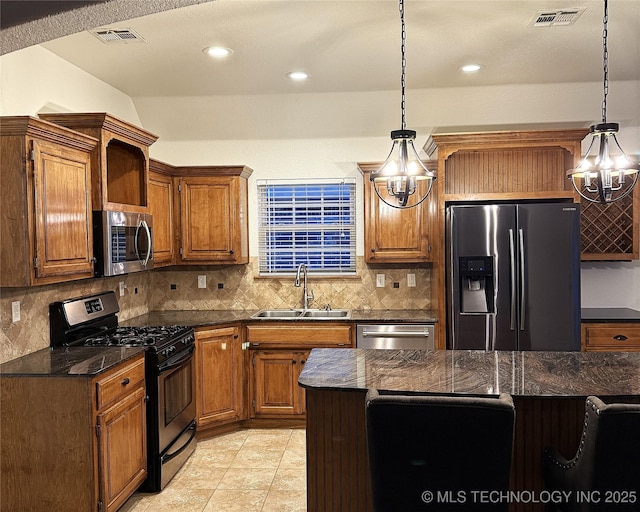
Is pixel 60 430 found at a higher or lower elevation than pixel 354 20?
lower

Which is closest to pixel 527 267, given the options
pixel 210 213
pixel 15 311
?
pixel 210 213

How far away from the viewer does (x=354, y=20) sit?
3.27m

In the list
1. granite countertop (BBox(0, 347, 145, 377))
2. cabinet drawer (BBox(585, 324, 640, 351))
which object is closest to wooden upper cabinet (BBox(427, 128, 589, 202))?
cabinet drawer (BBox(585, 324, 640, 351))

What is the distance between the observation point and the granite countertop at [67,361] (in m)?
2.85

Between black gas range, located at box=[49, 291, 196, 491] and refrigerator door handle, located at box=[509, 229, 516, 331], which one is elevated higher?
refrigerator door handle, located at box=[509, 229, 516, 331]

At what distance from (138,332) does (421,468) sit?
2599 millimetres

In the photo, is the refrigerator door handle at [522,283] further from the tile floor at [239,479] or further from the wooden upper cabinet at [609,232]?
the tile floor at [239,479]

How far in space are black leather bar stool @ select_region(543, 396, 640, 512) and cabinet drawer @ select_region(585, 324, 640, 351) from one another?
274cm

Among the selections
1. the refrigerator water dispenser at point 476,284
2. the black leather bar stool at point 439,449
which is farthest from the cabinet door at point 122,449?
the refrigerator water dispenser at point 476,284

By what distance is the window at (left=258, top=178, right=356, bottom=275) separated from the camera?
5246 mm

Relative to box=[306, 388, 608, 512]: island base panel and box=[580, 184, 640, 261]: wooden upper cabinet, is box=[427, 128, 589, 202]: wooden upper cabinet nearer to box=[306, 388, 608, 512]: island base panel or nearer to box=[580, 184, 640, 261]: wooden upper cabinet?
box=[580, 184, 640, 261]: wooden upper cabinet

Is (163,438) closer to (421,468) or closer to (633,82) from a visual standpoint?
(421,468)

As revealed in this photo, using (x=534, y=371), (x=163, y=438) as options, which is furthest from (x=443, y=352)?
(x=163, y=438)

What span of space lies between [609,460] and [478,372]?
87cm
